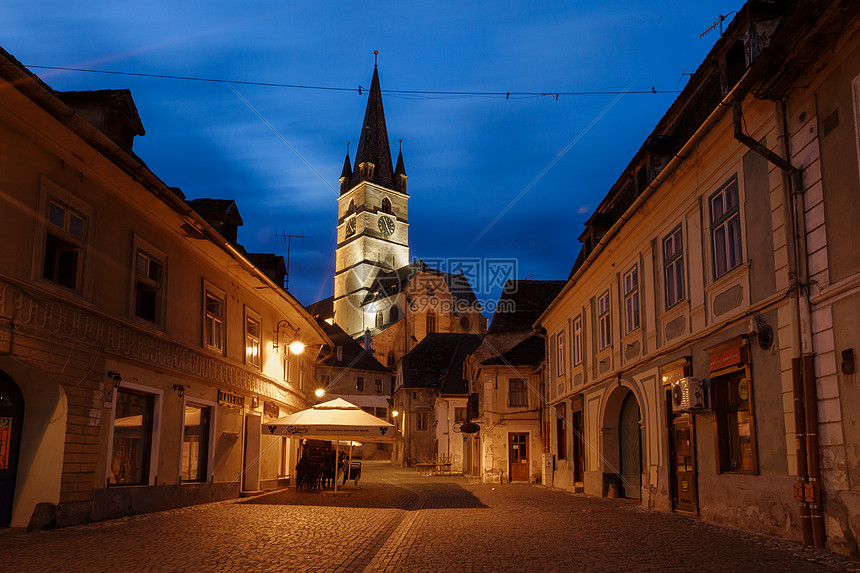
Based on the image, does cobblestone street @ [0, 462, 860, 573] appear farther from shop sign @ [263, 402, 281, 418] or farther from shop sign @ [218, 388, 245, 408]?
shop sign @ [263, 402, 281, 418]

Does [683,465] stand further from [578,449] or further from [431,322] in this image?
[431,322]

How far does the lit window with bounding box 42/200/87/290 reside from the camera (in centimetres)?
1187

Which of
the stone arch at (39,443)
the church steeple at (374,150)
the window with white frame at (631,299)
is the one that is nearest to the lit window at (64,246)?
the stone arch at (39,443)

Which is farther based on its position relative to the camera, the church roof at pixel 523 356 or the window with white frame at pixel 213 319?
the church roof at pixel 523 356

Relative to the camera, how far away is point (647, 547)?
31.7 feet

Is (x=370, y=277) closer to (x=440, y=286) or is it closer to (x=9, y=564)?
(x=440, y=286)

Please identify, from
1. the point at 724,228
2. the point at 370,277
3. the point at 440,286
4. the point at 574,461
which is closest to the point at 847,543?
the point at 724,228

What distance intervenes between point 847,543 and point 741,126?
573 centimetres

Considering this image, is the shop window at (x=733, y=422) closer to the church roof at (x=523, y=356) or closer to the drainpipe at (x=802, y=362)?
the drainpipe at (x=802, y=362)

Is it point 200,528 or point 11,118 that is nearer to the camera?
point 11,118

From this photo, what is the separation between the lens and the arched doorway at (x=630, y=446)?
19.7 meters

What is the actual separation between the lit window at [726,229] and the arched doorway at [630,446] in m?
7.52

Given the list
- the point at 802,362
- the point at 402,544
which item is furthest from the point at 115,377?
the point at 802,362

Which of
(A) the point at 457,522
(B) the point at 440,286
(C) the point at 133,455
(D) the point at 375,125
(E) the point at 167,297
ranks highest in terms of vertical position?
(D) the point at 375,125
